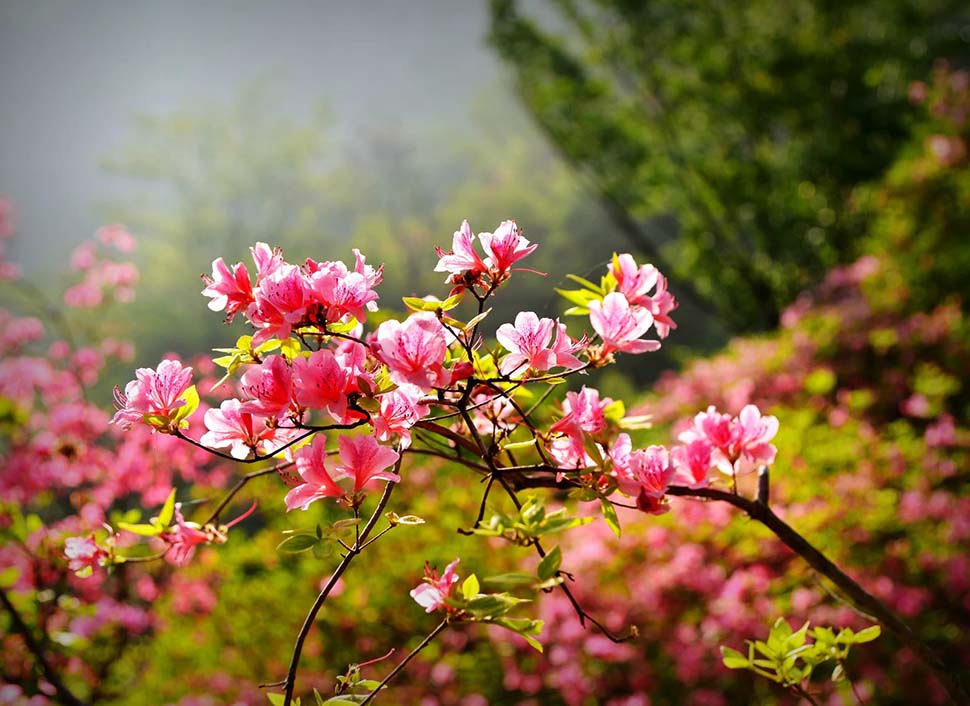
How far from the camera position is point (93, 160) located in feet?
50.6

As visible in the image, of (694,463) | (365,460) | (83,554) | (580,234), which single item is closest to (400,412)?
(365,460)

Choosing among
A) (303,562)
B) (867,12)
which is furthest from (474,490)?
(867,12)

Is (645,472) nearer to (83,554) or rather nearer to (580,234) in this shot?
(83,554)

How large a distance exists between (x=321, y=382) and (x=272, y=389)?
0.04 m

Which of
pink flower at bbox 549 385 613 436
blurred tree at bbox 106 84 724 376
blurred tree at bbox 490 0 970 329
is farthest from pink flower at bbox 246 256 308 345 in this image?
blurred tree at bbox 106 84 724 376

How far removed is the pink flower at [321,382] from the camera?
0.47 metres

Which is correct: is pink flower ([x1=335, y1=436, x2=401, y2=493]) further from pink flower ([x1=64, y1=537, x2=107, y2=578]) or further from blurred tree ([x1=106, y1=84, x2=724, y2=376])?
blurred tree ([x1=106, y1=84, x2=724, y2=376])

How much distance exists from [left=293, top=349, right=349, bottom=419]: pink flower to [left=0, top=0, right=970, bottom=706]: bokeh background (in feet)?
0.61

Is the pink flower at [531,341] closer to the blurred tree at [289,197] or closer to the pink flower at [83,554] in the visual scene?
the pink flower at [83,554]

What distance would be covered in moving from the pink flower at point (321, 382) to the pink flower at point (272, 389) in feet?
0.04

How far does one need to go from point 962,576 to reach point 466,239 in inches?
75.2

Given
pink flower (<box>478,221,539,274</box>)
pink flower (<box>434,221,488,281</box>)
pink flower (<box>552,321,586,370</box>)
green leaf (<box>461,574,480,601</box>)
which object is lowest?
green leaf (<box>461,574,480,601</box>)

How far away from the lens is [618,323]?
1.77 feet

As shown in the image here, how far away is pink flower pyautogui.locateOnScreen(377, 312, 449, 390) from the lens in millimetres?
460
